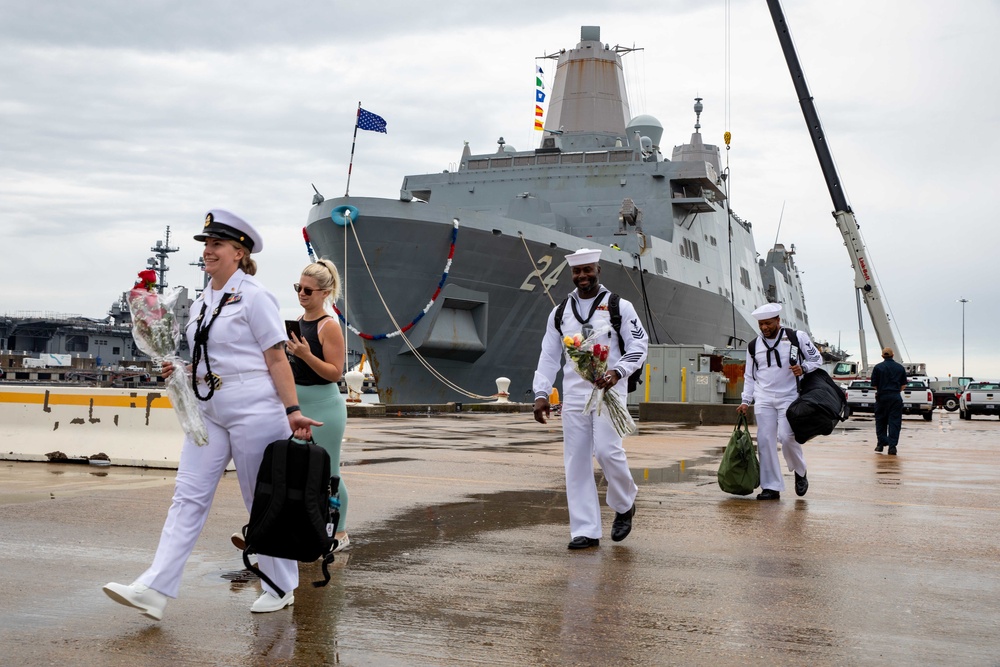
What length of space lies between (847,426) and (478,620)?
20.4 meters

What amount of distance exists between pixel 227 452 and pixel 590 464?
2389mm

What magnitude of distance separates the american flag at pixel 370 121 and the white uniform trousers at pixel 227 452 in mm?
18202

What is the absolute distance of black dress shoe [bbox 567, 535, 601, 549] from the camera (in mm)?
5449

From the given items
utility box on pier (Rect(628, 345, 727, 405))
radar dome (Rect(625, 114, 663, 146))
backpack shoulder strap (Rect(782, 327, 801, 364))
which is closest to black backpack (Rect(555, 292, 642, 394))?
backpack shoulder strap (Rect(782, 327, 801, 364))

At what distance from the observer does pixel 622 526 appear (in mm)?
5730

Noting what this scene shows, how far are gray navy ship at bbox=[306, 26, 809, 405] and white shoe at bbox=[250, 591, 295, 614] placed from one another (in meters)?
19.6

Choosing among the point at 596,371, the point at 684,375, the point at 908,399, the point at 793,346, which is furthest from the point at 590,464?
the point at 908,399

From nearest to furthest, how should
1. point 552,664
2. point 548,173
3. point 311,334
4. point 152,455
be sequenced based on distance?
1. point 552,664
2. point 311,334
3. point 152,455
4. point 548,173

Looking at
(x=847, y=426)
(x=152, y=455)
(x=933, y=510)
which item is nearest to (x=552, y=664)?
(x=933, y=510)

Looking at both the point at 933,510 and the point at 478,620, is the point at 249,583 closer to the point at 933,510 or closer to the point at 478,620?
the point at 478,620

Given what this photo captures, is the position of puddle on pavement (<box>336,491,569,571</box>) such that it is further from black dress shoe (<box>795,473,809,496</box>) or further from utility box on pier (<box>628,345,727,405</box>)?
utility box on pier (<box>628,345,727,405</box>)

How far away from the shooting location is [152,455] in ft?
29.0

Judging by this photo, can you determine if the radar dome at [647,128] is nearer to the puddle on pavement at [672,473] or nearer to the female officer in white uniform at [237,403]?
the puddle on pavement at [672,473]

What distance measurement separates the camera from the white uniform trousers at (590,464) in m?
5.58
